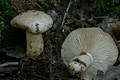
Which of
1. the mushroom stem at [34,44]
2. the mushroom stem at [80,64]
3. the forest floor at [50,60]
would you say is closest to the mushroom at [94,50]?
the mushroom stem at [80,64]

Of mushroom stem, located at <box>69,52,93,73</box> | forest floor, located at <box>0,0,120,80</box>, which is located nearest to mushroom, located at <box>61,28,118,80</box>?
mushroom stem, located at <box>69,52,93,73</box>

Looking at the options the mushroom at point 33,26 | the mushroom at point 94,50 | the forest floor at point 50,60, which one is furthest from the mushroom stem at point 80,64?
the mushroom at point 33,26

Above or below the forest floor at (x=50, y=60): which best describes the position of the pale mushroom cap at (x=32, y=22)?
above

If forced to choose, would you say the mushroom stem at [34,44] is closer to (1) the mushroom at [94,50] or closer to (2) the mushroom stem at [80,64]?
(1) the mushroom at [94,50]

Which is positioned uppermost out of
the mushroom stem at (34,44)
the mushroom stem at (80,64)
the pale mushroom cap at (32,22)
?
the pale mushroom cap at (32,22)

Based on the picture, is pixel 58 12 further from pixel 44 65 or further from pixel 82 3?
pixel 44 65

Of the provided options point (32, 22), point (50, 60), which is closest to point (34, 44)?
point (50, 60)

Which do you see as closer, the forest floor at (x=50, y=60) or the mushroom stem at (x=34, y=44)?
the forest floor at (x=50, y=60)

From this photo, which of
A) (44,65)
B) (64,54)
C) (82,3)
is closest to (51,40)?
(64,54)

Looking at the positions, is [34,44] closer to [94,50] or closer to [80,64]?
[80,64]
